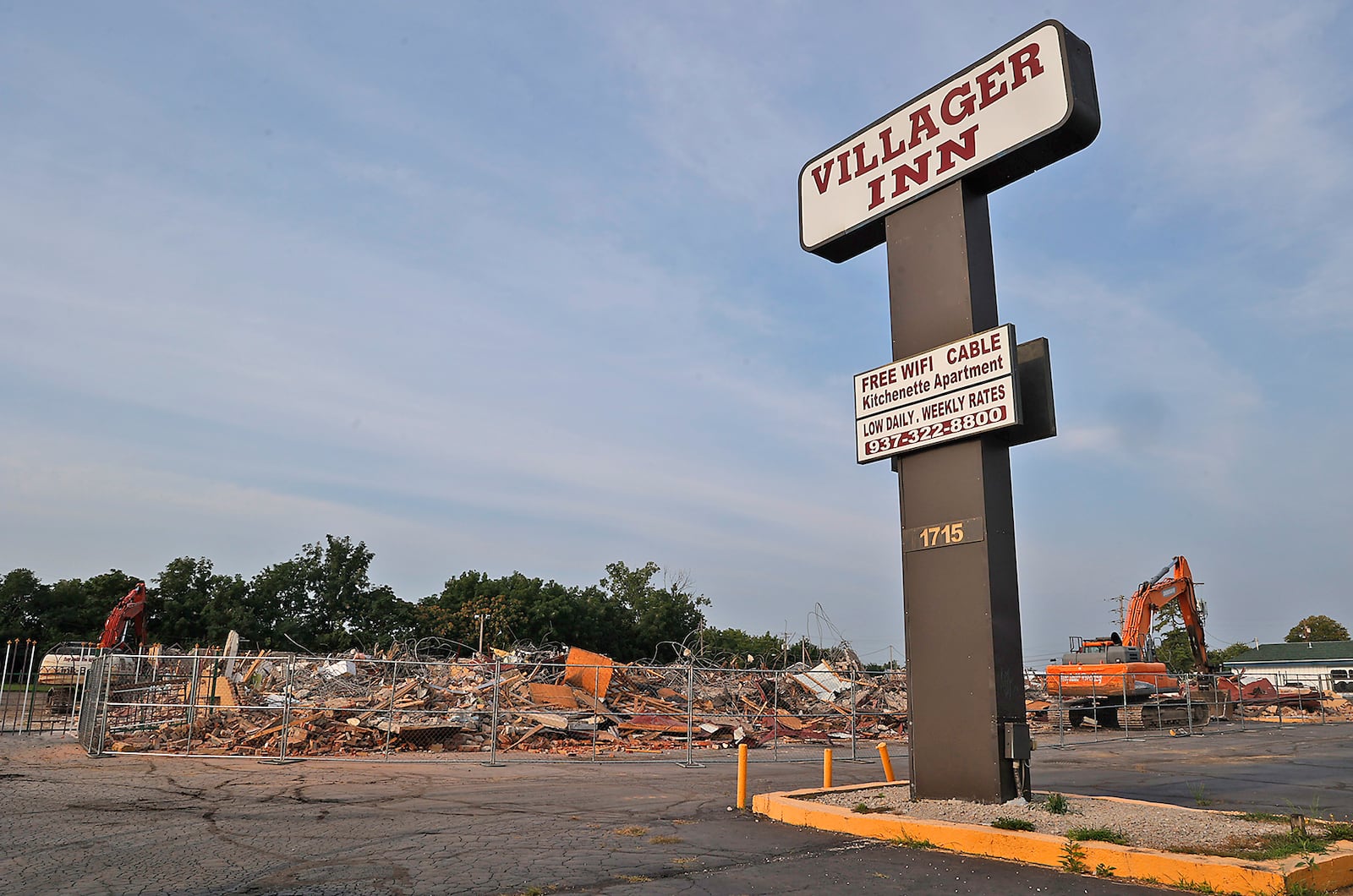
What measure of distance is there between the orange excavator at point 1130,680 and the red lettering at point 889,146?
22.2 m

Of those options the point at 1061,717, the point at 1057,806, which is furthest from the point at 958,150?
the point at 1061,717

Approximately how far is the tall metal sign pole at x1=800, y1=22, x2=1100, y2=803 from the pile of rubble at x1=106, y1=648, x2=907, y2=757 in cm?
1012

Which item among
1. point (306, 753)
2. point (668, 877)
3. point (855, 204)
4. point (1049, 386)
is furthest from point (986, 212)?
point (306, 753)

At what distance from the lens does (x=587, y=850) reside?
8.10m

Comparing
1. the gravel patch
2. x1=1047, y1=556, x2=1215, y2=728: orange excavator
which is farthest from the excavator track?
the gravel patch

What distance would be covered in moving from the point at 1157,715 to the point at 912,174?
25847 millimetres

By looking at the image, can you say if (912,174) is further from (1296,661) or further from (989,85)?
(1296,661)

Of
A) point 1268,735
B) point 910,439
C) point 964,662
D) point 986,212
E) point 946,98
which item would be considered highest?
point 946,98

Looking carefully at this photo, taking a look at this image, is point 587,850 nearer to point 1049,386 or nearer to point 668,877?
point 668,877

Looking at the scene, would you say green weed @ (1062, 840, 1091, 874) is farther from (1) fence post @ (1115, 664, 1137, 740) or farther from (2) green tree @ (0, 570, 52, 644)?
(2) green tree @ (0, 570, 52, 644)

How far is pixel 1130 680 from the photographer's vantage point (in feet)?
97.1

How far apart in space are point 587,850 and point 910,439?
5.73 m

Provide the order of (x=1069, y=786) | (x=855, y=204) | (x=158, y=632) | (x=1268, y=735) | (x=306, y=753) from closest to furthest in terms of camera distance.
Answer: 1. (x=855, y=204)
2. (x=1069, y=786)
3. (x=306, y=753)
4. (x=1268, y=735)
5. (x=158, y=632)

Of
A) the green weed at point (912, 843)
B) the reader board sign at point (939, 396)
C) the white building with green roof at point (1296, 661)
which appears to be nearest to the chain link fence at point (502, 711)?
the reader board sign at point (939, 396)
